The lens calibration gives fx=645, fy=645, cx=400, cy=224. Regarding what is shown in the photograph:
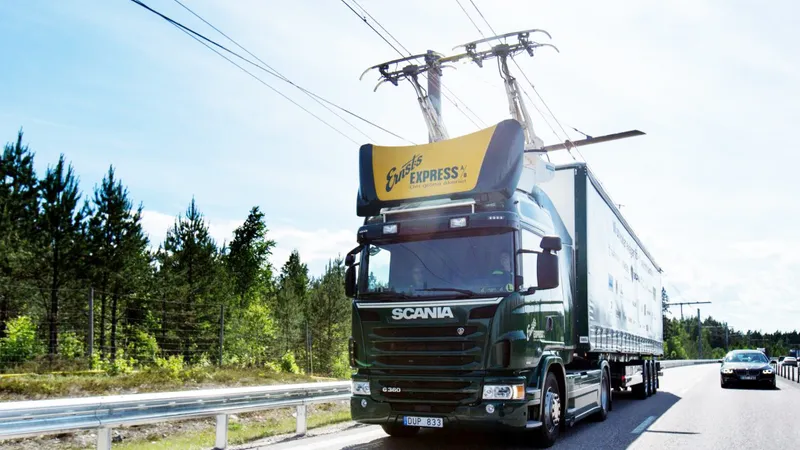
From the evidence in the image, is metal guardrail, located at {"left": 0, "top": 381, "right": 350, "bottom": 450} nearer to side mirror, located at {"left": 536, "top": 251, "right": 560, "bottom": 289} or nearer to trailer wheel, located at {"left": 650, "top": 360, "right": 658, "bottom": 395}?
side mirror, located at {"left": 536, "top": 251, "right": 560, "bottom": 289}

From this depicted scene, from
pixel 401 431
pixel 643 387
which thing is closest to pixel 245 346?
pixel 643 387

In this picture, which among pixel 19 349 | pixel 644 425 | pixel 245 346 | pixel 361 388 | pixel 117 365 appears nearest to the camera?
pixel 361 388

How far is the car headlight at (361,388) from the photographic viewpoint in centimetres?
794

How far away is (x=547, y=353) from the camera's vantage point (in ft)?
27.1

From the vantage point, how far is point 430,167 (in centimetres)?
855

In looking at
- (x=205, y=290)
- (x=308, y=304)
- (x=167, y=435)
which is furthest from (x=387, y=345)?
(x=308, y=304)

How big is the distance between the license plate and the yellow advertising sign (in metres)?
2.79

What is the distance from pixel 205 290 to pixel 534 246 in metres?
→ 38.0

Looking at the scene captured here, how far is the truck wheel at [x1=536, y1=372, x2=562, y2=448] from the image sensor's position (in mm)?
7953

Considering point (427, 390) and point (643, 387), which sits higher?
point (427, 390)

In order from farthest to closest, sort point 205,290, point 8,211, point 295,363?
point 205,290, point 8,211, point 295,363

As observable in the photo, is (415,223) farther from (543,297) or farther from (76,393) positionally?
(76,393)

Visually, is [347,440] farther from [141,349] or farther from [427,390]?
[141,349]

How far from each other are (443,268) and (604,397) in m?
5.81
